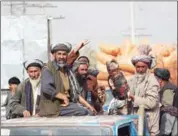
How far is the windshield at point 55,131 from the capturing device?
438cm

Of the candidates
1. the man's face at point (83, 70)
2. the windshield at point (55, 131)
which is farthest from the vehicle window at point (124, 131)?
the man's face at point (83, 70)

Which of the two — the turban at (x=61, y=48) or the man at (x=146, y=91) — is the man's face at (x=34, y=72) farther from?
the man at (x=146, y=91)

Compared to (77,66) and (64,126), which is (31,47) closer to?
(77,66)

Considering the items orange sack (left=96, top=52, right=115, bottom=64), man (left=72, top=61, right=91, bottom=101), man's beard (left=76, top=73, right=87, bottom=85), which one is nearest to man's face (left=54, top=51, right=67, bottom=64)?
man (left=72, top=61, right=91, bottom=101)

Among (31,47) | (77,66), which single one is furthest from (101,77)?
(77,66)

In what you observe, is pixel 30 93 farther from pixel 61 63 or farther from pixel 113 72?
pixel 113 72

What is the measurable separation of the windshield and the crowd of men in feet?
1.72

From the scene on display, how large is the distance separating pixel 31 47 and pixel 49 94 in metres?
13.3

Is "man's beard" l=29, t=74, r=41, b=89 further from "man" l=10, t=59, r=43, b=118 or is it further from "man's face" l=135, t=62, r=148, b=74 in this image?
"man's face" l=135, t=62, r=148, b=74

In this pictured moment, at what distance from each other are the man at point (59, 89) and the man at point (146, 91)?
71cm

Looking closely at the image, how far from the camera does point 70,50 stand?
560cm

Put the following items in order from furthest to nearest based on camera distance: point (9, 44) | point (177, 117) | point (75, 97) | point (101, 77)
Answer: point (101, 77), point (9, 44), point (177, 117), point (75, 97)

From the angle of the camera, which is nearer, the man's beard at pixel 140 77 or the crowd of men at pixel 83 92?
the crowd of men at pixel 83 92

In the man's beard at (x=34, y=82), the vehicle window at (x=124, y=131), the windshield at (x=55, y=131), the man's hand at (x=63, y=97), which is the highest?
the man's beard at (x=34, y=82)
